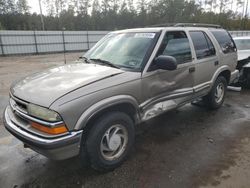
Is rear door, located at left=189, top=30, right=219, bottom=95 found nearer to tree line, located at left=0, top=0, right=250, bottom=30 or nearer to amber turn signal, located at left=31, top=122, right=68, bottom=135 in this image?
amber turn signal, located at left=31, top=122, right=68, bottom=135

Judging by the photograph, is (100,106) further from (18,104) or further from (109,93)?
(18,104)

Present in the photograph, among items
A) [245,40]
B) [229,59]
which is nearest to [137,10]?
[245,40]

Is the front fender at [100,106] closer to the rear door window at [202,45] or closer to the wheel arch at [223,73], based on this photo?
the rear door window at [202,45]

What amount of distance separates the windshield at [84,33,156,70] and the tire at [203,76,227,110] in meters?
2.25

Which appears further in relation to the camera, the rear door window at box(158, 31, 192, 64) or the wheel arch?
the wheel arch

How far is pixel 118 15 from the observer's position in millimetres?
50969

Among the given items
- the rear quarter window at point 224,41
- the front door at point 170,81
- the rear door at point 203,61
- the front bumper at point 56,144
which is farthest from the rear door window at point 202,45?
the front bumper at point 56,144

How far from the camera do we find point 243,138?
3805 mm

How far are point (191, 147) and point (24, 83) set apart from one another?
2700 millimetres

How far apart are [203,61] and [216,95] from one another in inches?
49.0

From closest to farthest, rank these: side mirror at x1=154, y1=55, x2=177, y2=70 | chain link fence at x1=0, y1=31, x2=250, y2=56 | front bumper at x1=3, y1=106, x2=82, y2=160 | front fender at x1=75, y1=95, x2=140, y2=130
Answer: front bumper at x1=3, y1=106, x2=82, y2=160
front fender at x1=75, y1=95, x2=140, y2=130
side mirror at x1=154, y1=55, x2=177, y2=70
chain link fence at x1=0, y1=31, x2=250, y2=56

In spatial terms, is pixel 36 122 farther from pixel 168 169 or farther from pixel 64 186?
pixel 168 169

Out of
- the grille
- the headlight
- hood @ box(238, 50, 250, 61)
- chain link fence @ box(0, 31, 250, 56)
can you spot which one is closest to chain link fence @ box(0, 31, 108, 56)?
chain link fence @ box(0, 31, 250, 56)

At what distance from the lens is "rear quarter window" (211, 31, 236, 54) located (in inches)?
186
